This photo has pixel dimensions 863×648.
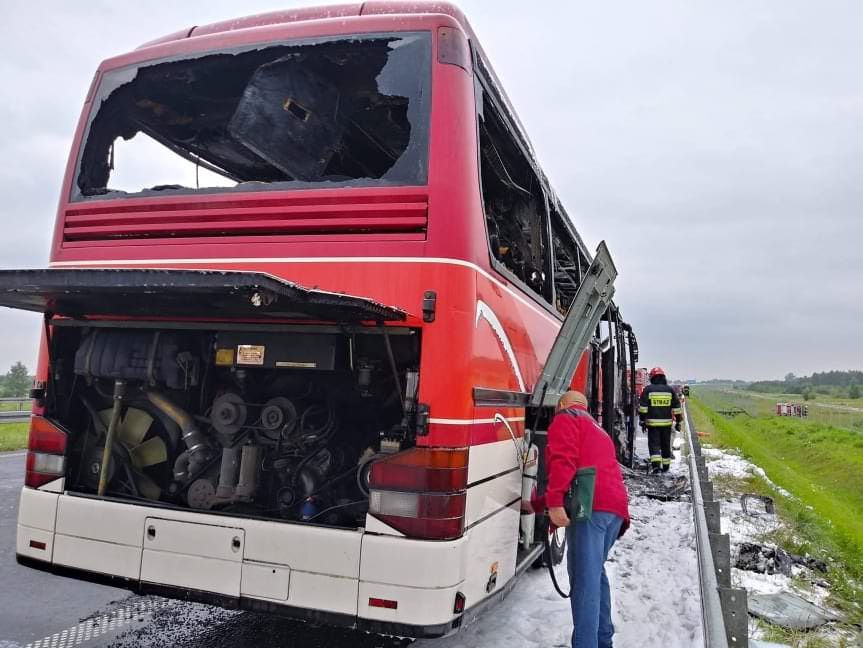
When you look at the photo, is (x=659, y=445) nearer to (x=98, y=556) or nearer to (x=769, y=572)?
(x=769, y=572)

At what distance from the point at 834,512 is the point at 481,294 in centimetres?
1002

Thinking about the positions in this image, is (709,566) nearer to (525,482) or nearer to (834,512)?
(525,482)

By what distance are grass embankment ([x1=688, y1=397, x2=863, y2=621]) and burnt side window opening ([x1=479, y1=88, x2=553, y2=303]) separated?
3.97m

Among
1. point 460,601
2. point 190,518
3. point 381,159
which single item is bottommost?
point 460,601

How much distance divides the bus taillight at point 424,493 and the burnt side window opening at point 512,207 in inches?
51.5

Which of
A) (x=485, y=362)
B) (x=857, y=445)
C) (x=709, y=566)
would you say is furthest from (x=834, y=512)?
(x=857, y=445)

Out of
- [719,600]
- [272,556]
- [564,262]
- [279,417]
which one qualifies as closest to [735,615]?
[719,600]

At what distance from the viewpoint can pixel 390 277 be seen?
339 cm

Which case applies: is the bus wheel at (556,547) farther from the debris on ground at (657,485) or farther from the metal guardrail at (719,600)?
the debris on ground at (657,485)

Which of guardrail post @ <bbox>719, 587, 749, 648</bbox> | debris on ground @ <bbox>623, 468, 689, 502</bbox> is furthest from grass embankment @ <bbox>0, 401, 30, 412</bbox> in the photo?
guardrail post @ <bbox>719, 587, 749, 648</bbox>

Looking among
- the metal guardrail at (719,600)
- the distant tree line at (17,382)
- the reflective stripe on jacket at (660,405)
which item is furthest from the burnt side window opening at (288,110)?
the distant tree line at (17,382)

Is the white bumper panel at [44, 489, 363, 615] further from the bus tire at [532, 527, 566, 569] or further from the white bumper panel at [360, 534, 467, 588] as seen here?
the bus tire at [532, 527, 566, 569]

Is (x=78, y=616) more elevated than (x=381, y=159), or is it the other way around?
(x=381, y=159)

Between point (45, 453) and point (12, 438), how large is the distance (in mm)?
14898
